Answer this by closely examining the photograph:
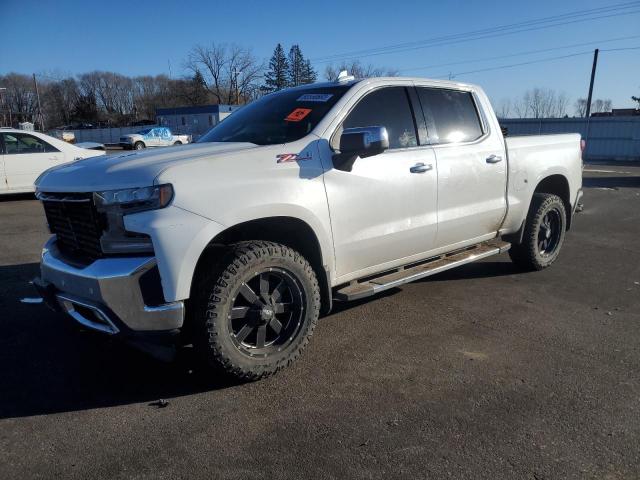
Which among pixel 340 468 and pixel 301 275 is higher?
pixel 301 275

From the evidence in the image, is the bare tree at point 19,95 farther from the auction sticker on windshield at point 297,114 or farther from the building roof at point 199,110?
the auction sticker on windshield at point 297,114

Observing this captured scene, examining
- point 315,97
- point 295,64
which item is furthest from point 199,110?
point 315,97

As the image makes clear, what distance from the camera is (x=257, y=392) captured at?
3.26m

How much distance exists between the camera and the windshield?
150 inches

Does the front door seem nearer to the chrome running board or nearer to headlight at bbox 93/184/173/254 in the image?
the chrome running board

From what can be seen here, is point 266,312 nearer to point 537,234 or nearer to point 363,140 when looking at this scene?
point 363,140

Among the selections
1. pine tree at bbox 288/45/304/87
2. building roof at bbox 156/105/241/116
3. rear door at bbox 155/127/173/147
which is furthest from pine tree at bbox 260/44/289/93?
rear door at bbox 155/127/173/147

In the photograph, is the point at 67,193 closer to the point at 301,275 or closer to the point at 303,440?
the point at 301,275

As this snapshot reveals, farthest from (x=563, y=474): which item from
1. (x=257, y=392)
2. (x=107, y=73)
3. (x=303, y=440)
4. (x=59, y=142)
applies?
(x=107, y=73)

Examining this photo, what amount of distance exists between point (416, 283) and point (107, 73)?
128913 mm

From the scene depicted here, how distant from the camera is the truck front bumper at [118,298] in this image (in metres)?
2.84

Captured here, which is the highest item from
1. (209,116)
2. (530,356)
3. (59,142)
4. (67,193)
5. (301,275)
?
(209,116)

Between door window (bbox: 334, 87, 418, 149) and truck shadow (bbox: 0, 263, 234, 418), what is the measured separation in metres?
2.15

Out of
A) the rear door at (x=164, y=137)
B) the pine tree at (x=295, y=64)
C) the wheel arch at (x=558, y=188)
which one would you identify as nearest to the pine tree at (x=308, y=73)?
the pine tree at (x=295, y=64)
